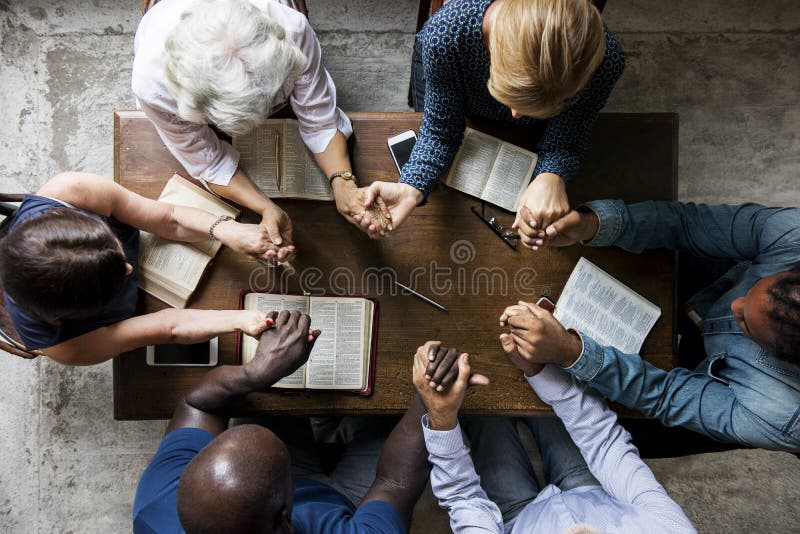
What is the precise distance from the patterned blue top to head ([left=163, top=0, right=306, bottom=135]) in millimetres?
526

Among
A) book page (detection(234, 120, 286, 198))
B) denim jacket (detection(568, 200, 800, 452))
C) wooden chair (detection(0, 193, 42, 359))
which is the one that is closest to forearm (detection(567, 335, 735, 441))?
denim jacket (detection(568, 200, 800, 452))

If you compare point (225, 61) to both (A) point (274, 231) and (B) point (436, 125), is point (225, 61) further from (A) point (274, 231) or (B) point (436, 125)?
(B) point (436, 125)

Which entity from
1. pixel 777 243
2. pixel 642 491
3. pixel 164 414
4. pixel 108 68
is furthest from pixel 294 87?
pixel 642 491

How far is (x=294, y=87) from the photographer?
1.98m

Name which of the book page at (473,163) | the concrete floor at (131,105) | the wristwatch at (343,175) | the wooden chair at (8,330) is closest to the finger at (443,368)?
the book page at (473,163)

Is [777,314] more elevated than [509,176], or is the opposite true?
[509,176]

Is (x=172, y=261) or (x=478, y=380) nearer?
(x=478, y=380)

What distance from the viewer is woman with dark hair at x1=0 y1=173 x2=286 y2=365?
1604 millimetres

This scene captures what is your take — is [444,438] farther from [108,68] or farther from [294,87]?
[108,68]

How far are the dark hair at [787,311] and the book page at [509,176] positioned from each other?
0.91m

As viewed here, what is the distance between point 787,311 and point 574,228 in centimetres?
70

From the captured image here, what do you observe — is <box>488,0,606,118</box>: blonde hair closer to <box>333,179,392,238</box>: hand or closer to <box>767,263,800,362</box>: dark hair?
<box>333,179,392,238</box>: hand

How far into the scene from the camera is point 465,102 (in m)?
2.00

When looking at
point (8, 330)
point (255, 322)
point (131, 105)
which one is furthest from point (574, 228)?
point (131, 105)
